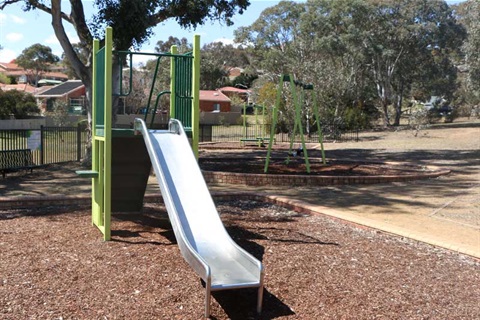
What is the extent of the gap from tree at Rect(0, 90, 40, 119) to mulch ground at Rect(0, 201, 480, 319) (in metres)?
35.5

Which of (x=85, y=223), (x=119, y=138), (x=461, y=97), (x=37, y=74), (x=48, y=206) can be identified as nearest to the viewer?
(x=119, y=138)

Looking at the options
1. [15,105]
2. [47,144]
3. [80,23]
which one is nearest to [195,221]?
[80,23]

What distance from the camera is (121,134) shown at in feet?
21.5

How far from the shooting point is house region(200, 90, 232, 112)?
5947cm

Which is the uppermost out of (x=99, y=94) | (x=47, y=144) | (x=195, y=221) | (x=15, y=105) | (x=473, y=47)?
(x=473, y=47)

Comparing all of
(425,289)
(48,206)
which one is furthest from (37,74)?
(425,289)

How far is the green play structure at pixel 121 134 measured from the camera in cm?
645

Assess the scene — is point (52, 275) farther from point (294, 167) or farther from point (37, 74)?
point (37, 74)

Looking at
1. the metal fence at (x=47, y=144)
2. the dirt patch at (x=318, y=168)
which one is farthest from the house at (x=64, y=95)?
the dirt patch at (x=318, y=168)

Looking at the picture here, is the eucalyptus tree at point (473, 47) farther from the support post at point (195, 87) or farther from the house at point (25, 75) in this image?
the house at point (25, 75)

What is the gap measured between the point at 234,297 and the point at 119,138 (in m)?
3.24

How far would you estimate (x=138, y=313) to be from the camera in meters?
4.25

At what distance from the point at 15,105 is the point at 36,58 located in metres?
56.8

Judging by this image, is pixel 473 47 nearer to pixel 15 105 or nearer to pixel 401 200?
pixel 401 200
